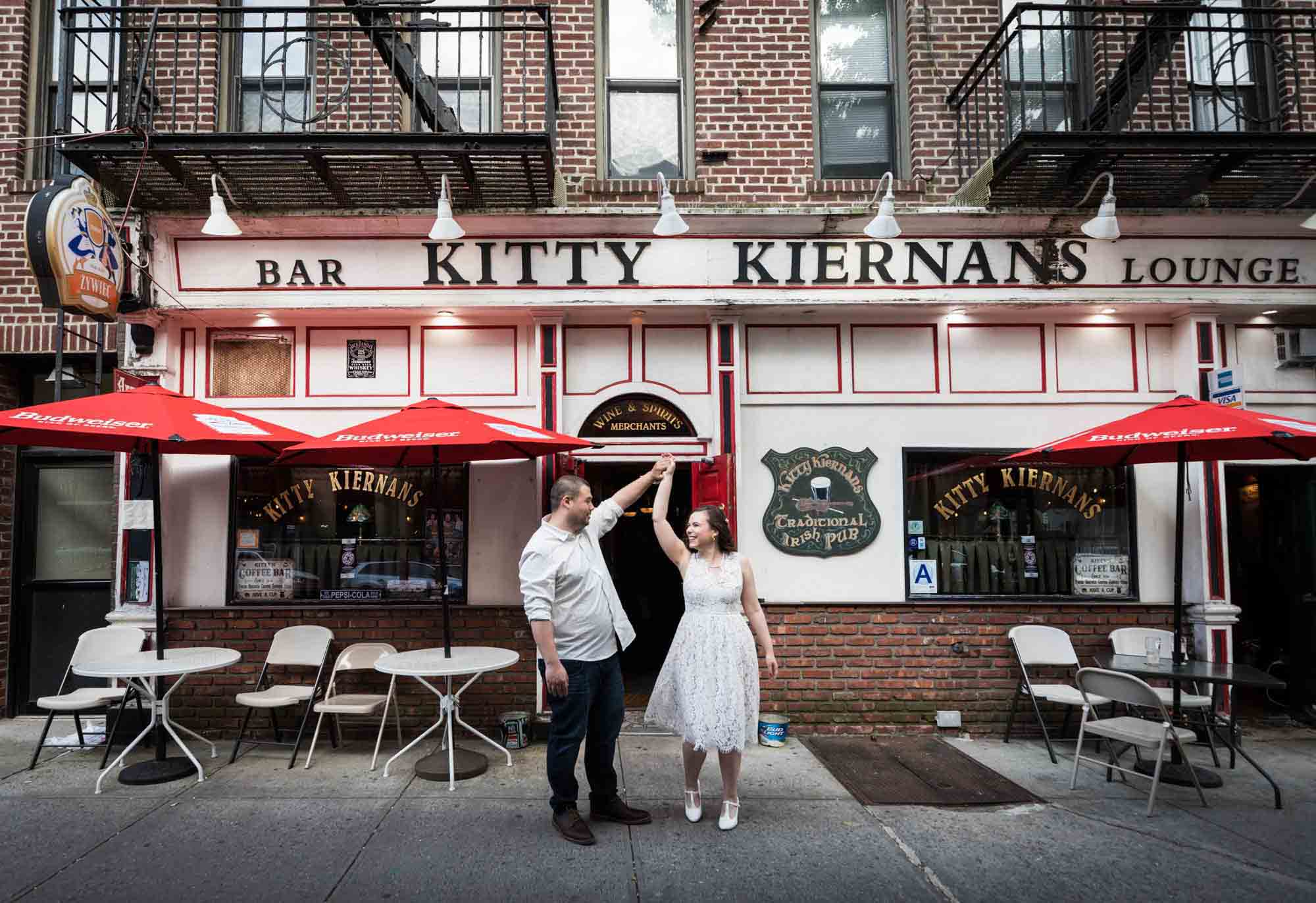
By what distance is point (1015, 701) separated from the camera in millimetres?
6301

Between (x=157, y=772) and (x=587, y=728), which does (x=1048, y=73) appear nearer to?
(x=587, y=728)

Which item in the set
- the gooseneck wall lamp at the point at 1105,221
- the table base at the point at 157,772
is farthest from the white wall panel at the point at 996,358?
the table base at the point at 157,772

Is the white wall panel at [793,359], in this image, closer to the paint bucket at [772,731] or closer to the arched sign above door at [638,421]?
the arched sign above door at [638,421]

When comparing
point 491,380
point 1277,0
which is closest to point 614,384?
point 491,380

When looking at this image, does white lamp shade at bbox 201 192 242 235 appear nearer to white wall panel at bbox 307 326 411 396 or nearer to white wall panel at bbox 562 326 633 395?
white wall panel at bbox 307 326 411 396

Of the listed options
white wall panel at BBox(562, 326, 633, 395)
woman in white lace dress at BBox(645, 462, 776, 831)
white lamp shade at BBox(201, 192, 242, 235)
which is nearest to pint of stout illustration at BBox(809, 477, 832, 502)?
white wall panel at BBox(562, 326, 633, 395)

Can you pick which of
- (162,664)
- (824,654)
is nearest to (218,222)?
(162,664)

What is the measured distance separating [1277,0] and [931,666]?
6.89m

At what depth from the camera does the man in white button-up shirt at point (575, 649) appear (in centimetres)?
420

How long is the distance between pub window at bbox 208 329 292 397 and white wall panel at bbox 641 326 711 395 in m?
3.11

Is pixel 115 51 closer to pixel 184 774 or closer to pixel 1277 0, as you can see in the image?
pixel 184 774

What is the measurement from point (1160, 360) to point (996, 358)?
1.45 m

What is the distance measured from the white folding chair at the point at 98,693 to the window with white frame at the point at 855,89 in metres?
7.04

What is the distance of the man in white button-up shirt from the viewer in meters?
4.20
